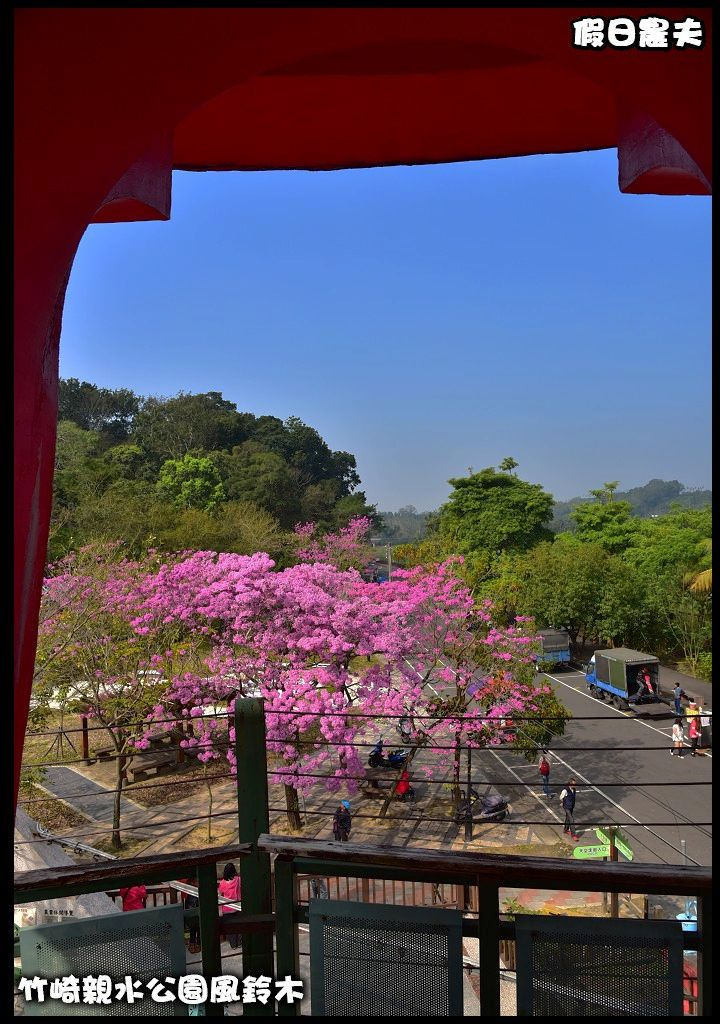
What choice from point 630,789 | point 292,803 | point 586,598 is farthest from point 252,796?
point 586,598

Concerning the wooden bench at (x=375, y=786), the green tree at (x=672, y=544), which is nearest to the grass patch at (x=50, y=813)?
the wooden bench at (x=375, y=786)

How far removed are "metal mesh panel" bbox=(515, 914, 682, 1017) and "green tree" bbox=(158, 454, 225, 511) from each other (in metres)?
14.8

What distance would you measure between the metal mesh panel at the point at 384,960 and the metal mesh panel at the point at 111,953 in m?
0.21

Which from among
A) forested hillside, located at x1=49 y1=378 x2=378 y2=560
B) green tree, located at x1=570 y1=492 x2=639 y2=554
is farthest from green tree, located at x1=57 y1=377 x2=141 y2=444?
green tree, located at x1=570 y1=492 x2=639 y2=554

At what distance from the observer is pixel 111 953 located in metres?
1.05

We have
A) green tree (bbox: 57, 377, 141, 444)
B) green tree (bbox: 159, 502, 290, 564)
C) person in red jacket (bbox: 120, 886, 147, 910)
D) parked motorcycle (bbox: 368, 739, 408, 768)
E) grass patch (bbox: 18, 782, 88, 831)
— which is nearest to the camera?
person in red jacket (bbox: 120, 886, 147, 910)

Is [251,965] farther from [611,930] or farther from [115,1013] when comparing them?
[611,930]

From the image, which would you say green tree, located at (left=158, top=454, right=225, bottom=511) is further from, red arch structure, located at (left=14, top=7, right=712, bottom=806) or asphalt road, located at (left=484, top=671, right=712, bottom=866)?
red arch structure, located at (left=14, top=7, right=712, bottom=806)

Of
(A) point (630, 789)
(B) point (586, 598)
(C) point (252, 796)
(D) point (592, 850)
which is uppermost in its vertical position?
(C) point (252, 796)

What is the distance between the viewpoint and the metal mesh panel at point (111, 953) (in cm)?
103

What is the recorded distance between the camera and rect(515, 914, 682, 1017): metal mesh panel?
1.01m

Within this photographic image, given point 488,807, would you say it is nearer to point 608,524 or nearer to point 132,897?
point 132,897

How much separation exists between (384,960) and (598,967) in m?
0.30

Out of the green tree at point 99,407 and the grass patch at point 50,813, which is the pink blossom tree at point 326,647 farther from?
the green tree at point 99,407
